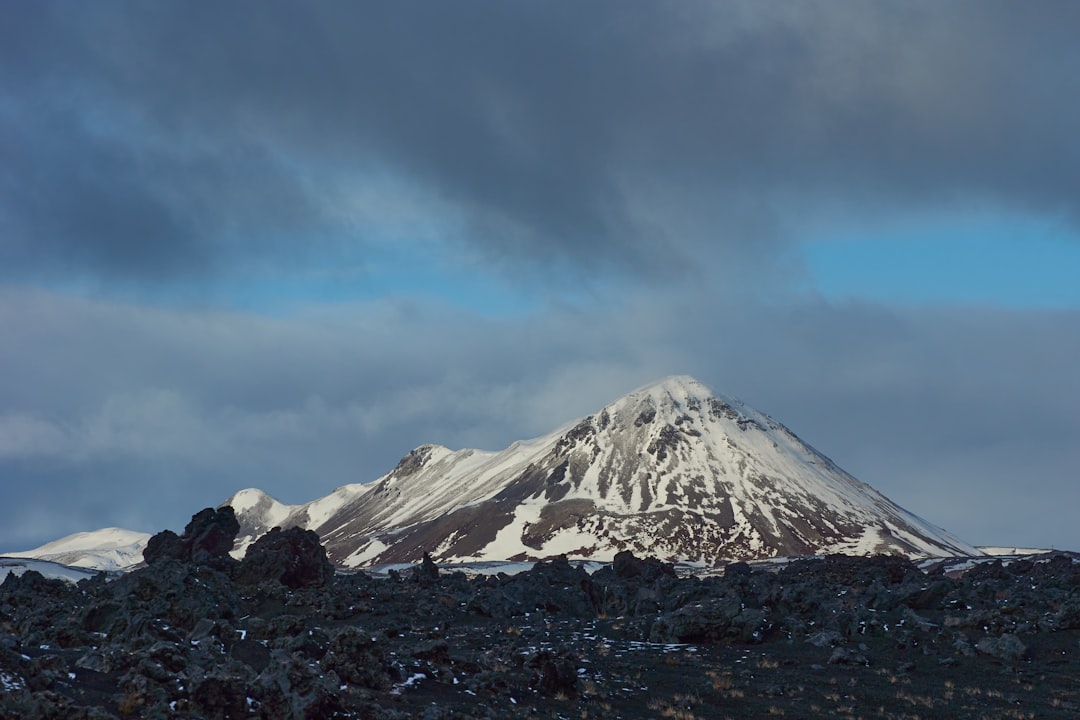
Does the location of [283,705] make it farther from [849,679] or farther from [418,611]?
[418,611]

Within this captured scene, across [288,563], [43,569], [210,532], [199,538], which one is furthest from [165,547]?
[43,569]

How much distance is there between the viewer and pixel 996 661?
133ft

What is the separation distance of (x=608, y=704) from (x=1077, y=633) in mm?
28610

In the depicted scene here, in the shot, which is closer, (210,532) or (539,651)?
(539,651)

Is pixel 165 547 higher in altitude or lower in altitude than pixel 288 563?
higher

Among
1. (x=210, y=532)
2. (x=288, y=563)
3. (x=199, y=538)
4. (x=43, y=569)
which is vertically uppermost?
(x=210, y=532)

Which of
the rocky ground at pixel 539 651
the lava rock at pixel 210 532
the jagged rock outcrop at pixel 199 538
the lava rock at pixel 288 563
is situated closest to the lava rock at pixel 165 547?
the jagged rock outcrop at pixel 199 538

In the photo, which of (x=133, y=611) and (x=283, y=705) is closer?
(x=283, y=705)

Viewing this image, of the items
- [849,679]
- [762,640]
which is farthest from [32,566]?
[849,679]

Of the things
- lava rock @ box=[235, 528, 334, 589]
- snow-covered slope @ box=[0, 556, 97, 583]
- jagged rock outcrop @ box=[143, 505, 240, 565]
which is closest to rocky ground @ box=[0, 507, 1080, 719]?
lava rock @ box=[235, 528, 334, 589]

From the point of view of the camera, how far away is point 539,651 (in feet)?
115

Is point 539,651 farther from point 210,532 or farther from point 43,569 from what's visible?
point 43,569

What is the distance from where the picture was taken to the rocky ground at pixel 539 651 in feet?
80.3

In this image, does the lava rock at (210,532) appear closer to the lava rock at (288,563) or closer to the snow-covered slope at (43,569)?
the lava rock at (288,563)
